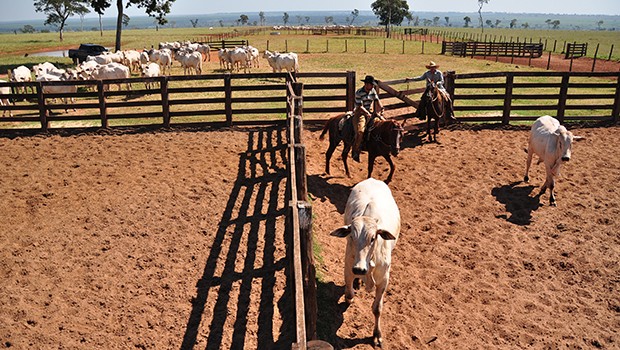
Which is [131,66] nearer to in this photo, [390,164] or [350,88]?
[350,88]

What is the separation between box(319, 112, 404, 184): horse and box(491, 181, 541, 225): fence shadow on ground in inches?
87.2

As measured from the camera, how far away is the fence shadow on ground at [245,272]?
5.12 m

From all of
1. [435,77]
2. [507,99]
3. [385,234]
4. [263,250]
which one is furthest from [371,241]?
[507,99]

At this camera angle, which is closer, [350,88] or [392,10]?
[350,88]

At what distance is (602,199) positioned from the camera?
28.8 feet

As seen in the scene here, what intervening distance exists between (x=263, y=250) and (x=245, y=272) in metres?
0.61

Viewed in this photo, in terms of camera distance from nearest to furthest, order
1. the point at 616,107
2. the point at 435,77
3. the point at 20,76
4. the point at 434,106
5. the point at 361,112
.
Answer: the point at 361,112 → the point at 434,106 → the point at 435,77 → the point at 616,107 → the point at 20,76

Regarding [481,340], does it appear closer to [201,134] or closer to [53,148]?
[201,134]

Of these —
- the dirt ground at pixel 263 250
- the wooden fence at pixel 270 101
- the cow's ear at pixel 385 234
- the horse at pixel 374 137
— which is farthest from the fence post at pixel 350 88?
the cow's ear at pixel 385 234

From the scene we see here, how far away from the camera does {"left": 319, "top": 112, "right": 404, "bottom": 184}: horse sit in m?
9.16

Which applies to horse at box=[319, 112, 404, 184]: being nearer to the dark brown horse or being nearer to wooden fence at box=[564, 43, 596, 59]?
the dark brown horse

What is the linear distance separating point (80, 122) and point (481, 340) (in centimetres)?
1290

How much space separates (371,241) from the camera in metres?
4.82

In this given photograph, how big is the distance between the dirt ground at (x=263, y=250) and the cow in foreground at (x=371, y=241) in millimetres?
530
